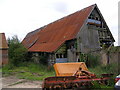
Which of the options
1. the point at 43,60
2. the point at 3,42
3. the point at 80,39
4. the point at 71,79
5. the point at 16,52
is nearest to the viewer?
the point at 71,79

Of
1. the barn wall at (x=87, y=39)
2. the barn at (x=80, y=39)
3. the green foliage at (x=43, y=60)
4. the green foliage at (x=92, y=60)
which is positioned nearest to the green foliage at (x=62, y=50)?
the barn at (x=80, y=39)

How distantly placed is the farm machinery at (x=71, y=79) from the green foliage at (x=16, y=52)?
1236 centimetres

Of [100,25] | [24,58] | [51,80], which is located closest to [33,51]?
[24,58]

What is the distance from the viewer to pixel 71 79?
748 cm

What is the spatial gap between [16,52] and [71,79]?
14.1m

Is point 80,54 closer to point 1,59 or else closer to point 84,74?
point 84,74

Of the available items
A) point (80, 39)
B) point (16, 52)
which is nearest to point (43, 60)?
point (16, 52)

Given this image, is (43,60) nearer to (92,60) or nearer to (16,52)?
(16,52)

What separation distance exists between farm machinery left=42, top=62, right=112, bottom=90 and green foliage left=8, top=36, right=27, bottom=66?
12358 mm

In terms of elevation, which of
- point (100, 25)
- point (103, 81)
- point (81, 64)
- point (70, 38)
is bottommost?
point (103, 81)

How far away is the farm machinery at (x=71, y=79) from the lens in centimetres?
705

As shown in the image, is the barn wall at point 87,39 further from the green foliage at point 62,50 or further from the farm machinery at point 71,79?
the farm machinery at point 71,79

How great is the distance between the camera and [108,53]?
1448 centimetres

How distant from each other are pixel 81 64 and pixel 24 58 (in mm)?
13968
